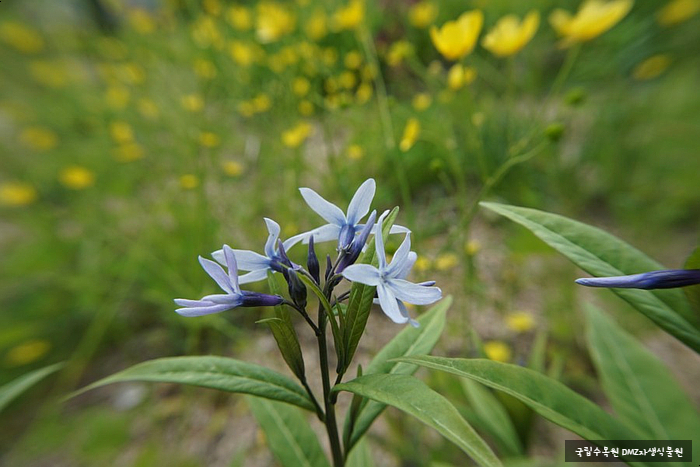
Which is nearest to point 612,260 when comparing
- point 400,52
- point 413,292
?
A: point 413,292

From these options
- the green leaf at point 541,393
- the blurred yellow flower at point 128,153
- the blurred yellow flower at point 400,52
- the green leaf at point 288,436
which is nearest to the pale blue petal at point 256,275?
the green leaf at point 541,393

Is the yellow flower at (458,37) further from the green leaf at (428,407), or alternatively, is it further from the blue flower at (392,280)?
the green leaf at (428,407)

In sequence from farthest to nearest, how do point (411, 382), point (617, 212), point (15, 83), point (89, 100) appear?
point (15, 83) → point (89, 100) → point (617, 212) → point (411, 382)

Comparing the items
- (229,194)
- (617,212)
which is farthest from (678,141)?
(229,194)

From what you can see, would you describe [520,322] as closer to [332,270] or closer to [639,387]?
[639,387]

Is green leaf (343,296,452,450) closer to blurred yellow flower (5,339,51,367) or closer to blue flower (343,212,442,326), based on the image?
blue flower (343,212,442,326)

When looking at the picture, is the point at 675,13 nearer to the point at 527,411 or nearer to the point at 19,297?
the point at 527,411

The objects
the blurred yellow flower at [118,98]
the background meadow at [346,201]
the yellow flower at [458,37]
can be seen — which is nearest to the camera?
the yellow flower at [458,37]
